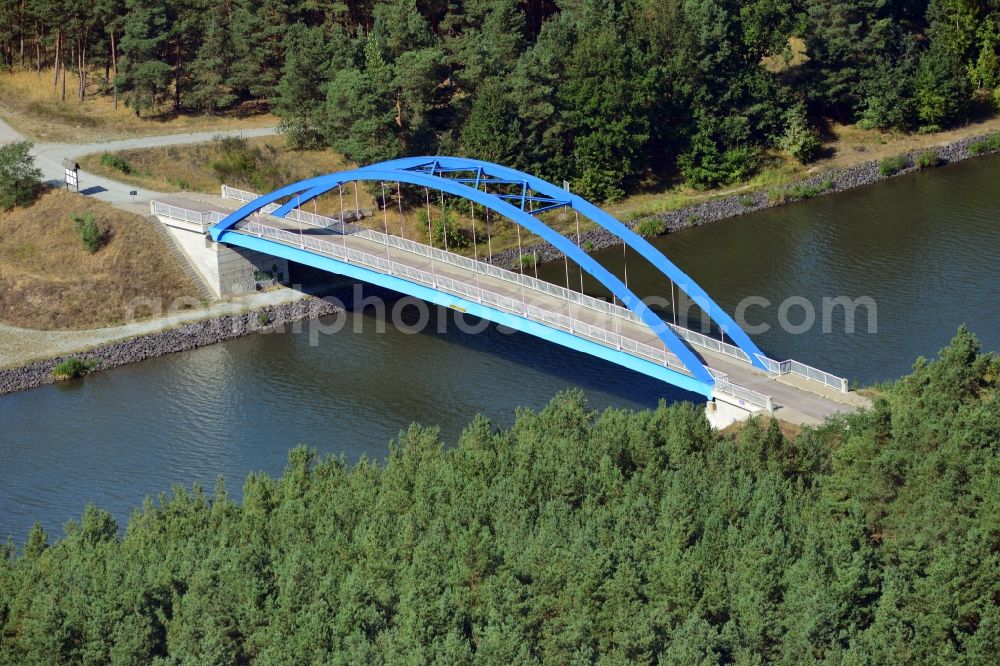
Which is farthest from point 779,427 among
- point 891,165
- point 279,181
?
point 891,165

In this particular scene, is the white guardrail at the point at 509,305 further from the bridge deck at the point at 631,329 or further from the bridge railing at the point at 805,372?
the bridge railing at the point at 805,372

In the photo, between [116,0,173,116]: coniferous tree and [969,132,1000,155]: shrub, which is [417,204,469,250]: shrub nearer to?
[116,0,173,116]: coniferous tree

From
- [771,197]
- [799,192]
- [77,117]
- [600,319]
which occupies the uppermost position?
[77,117]

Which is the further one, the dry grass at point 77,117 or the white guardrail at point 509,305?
the dry grass at point 77,117

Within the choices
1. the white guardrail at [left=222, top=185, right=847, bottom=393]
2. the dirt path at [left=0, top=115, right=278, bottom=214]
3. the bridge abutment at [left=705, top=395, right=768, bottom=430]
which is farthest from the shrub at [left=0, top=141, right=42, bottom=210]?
the bridge abutment at [left=705, top=395, right=768, bottom=430]

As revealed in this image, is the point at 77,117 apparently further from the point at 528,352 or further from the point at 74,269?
the point at 528,352

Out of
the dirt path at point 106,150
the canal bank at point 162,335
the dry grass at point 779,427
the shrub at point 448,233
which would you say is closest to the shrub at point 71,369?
the canal bank at point 162,335

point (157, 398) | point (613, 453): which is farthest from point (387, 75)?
point (613, 453)
